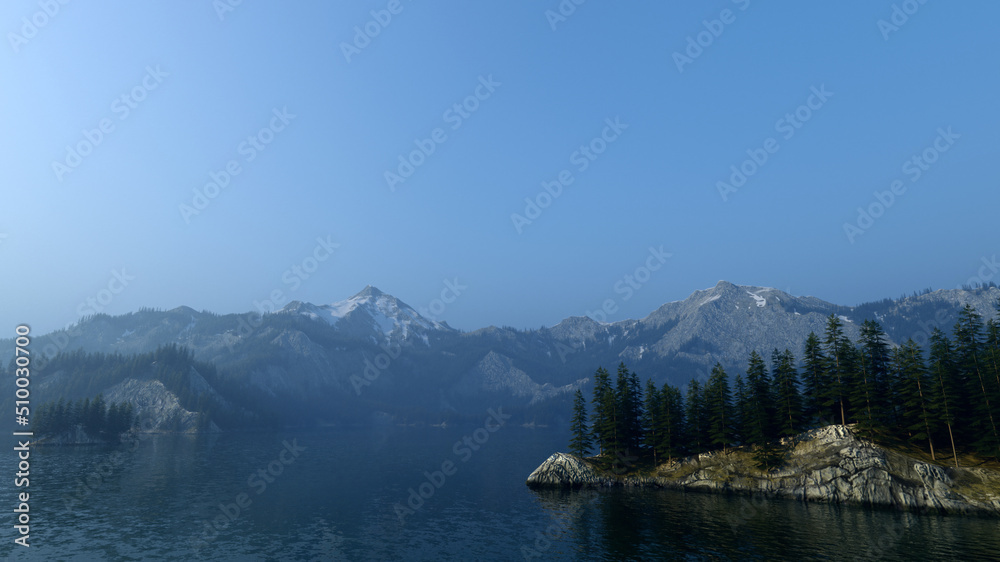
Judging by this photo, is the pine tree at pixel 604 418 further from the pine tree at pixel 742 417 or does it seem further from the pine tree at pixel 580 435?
the pine tree at pixel 742 417

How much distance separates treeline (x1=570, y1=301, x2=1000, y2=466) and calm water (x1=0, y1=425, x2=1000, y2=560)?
16399mm

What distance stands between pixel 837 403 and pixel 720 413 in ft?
71.2

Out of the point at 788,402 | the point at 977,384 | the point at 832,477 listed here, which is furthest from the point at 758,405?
the point at 977,384

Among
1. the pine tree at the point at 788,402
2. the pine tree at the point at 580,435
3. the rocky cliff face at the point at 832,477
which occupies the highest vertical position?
the pine tree at the point at 788,402

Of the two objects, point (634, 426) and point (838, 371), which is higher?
point (838, 371)

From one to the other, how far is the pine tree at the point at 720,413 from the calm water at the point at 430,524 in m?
15.0

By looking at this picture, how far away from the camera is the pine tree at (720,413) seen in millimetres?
100438

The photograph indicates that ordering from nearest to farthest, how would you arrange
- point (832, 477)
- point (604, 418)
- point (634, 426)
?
point (832, 477) < point (634, 426) < point (604, 418)

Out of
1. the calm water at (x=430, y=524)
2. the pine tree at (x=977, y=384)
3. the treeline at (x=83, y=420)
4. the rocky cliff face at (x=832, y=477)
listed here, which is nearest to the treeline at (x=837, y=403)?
the pine tree at (x=977, y=384)

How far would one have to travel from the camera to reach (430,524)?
70500 mm

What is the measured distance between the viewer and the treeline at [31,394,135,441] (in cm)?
17075

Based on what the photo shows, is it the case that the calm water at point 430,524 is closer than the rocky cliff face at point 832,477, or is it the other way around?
the calm water at point 430,524

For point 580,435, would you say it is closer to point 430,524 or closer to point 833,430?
point 833,430

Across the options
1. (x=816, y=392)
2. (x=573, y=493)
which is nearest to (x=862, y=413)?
(x=816, y=392)
